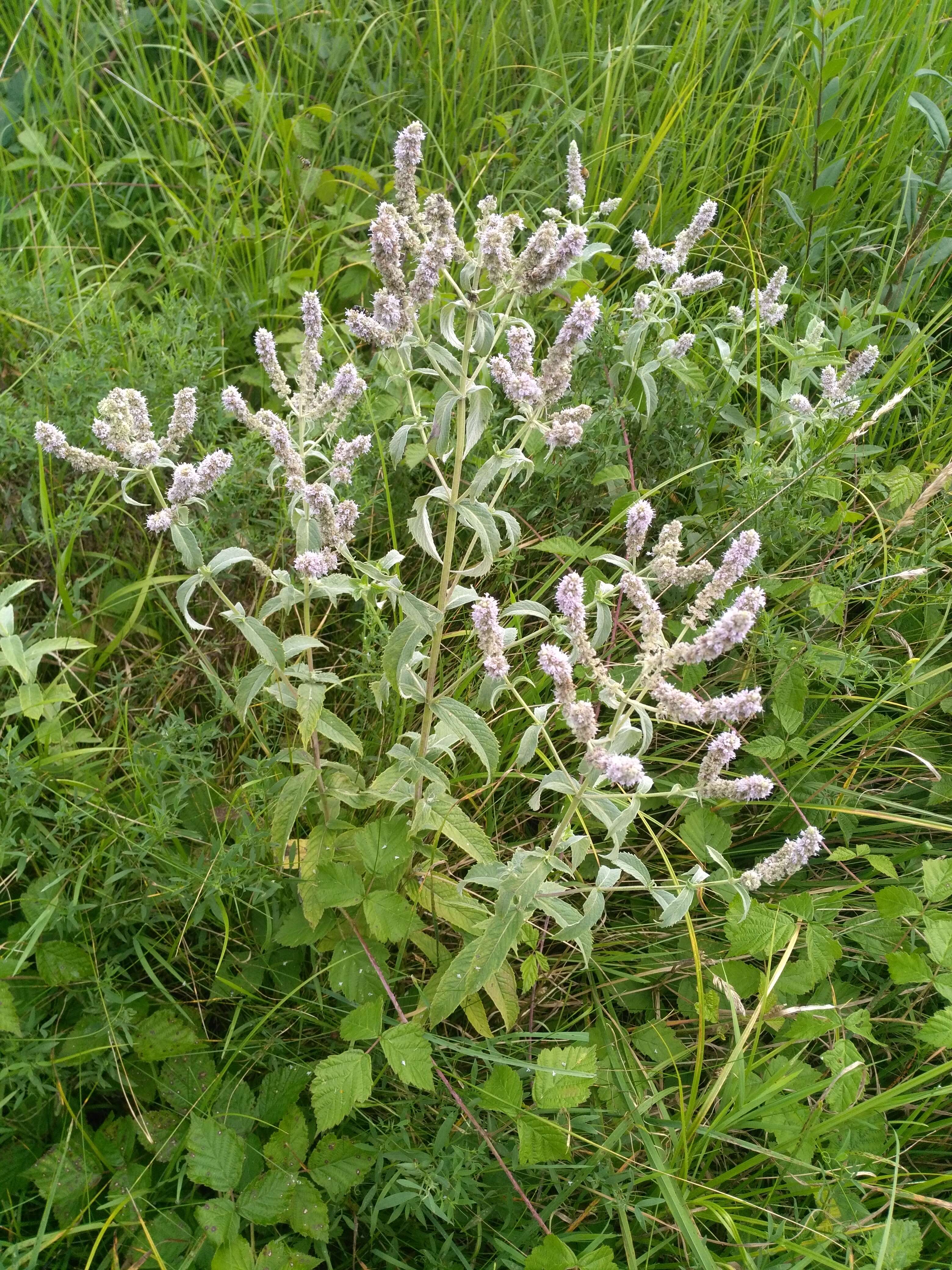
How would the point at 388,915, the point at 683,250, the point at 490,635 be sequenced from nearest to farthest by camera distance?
1. the point at 490,635
2. the point at 388,915
3. the point at 683,250

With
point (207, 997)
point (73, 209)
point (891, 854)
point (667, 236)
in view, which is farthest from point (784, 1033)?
point (73, 209)

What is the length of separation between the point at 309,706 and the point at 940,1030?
154cm

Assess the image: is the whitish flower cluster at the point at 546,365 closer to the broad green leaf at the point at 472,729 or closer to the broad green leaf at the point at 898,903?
the broad green leaf at the point at 472,729

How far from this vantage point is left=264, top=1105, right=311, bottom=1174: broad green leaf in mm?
2105

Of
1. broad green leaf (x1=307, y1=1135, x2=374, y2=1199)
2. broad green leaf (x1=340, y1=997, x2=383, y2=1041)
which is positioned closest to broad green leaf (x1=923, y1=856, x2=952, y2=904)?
broad green leaf (x1=340, y1=997, x2=383, y2=1041)

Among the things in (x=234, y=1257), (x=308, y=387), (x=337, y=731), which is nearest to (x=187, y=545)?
(x=308, y=387)

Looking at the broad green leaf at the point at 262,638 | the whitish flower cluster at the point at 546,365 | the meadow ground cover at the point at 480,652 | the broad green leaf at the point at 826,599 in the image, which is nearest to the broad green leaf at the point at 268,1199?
→ the meadow ground cover at the point at 480,652

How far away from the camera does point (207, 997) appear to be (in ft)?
7.94

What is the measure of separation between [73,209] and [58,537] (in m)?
1.75

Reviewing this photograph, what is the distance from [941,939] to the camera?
2.24 m

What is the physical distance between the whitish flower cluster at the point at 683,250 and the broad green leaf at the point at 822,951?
1.89 meters

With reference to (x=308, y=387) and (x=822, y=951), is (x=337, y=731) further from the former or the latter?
(x=822, y=951)

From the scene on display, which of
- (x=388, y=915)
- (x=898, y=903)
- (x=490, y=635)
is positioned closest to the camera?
(x=490, y=635)

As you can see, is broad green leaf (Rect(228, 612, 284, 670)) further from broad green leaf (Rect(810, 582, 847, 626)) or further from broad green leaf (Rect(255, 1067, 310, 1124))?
broad green leaf (Rect(810, 582, 847, 626))
